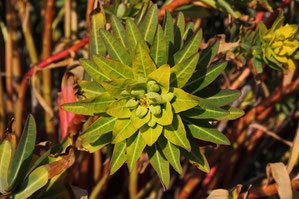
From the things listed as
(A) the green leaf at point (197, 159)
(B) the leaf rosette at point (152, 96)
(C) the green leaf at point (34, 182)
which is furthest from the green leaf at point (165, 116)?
(C) the green leaf at point (34, 182)

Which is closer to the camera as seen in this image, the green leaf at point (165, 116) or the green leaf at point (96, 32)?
the green leaf at point (165, 116)

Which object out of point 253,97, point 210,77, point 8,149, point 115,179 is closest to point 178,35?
point 210,77

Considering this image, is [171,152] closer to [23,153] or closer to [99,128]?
[99,128]

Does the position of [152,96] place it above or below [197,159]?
above

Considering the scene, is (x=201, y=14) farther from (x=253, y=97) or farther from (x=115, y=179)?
(x=115, y=179)

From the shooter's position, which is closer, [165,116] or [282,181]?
[165,116]

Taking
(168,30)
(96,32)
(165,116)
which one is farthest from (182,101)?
(96,32)

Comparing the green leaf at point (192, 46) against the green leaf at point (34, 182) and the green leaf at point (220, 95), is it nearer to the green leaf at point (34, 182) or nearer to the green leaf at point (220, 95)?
the green leaf at point (220, 95)
